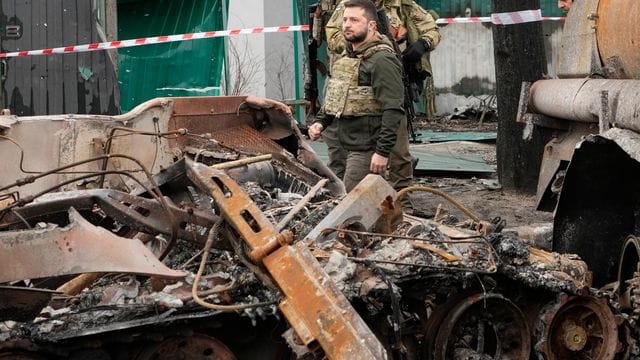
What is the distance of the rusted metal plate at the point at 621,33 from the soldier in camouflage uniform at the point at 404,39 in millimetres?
2375

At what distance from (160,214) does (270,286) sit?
2.30 feet

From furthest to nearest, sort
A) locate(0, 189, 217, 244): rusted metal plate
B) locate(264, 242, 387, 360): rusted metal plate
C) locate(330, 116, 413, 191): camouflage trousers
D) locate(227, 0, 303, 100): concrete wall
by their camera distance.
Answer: locate(227, 0, 303, 100): concrete wall
locate(330, 116, 413, 191): camouflage trousers
locate(0, 189, 217, 244): rusted metal plate
locate(264, 242, 387, 360): rusted metal plate

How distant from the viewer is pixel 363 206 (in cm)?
487

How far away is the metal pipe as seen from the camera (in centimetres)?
483

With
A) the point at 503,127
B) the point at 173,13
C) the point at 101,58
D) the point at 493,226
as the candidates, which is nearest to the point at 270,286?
the point at 493,226

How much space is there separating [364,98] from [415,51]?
1.61 metres

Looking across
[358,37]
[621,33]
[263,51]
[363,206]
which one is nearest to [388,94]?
[358,37]

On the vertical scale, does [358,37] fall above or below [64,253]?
above

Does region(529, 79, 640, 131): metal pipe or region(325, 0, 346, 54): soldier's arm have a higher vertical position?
region(325, 0, 346, 54): soldier's arm

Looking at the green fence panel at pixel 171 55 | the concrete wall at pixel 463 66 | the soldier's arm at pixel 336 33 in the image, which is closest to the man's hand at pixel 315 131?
the soldier's arm at pixel 336 33

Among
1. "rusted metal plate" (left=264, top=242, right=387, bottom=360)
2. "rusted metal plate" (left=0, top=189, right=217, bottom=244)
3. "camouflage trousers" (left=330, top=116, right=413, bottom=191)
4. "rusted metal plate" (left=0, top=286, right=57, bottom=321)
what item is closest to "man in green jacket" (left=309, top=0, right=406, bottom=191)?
"camouflage trousers" (left=330, top=116, right=413, bottom=191)

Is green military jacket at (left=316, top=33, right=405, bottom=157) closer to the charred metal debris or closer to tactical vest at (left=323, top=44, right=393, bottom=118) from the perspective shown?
tactical vest at (left=323, top=44, right=393, bottom=118)

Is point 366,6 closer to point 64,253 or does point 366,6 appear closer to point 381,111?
point 381,111

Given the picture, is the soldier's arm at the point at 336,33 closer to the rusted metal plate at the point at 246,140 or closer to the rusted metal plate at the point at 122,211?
the rusted metal plate at the point at 246,140
